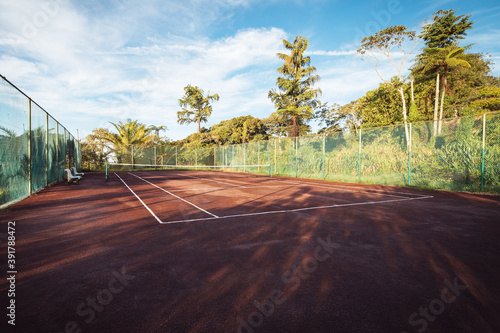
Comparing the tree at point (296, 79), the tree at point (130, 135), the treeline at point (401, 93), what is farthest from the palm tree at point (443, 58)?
the tree at point (130, 135)

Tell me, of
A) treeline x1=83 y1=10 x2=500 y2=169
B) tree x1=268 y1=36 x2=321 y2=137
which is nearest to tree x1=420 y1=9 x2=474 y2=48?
treeline x1=83 y1=10 x2=500 y2=169

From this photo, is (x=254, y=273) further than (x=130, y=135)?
No

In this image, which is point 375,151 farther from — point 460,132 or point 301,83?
point 301,83

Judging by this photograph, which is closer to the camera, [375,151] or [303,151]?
[375,151]

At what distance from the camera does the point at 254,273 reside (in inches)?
115

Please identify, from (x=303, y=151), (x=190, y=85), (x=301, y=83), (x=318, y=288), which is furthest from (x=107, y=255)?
(x=190, y=85)

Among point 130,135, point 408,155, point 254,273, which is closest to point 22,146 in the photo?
point 254,273

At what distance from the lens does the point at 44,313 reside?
7.12 feet

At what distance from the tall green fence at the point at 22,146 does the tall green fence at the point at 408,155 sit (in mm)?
14292

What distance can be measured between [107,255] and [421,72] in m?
25.0

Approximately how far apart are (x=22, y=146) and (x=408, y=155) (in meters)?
14.8

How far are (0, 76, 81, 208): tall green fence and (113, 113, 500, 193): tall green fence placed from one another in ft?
46.9

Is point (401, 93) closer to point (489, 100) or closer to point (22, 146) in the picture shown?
point (489, 100)

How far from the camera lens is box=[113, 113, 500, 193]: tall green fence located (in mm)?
9414
